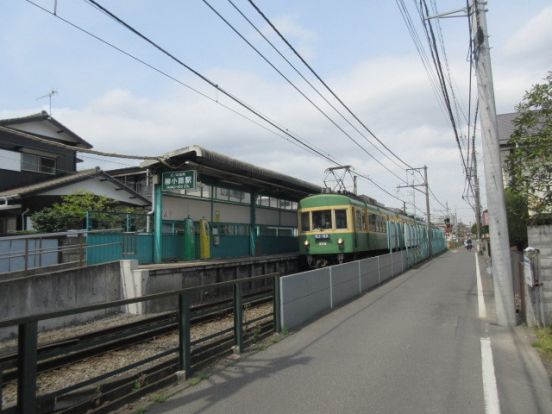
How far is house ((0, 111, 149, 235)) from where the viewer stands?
21058mm

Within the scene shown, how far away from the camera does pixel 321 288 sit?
34.5 ft

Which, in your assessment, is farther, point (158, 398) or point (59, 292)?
point (59, 292)

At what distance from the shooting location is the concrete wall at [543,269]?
8.02m

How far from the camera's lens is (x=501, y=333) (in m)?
8.18

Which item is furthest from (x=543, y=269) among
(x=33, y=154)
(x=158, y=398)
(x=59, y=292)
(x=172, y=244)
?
(x=33, y=154)

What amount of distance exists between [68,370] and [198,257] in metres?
10.8

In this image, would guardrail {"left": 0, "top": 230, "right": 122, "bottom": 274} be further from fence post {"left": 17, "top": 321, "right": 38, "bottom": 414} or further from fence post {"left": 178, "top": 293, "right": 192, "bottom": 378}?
fence post {"left": 17, "top": 321, "right": 38, "bottom": 414}

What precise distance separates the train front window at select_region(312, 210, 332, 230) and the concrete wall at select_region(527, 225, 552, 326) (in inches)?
361

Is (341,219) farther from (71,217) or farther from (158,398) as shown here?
(158,398)

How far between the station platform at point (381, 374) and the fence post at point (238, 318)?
12.3 inches

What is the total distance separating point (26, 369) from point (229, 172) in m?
13.0

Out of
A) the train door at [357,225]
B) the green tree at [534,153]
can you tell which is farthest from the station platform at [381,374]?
the train door at [357,225]

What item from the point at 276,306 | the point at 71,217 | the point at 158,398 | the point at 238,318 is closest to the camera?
the point at 158,398

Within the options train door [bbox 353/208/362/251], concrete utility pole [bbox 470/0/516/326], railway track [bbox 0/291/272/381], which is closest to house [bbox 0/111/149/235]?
train door [bbox 353/208/362/251]
